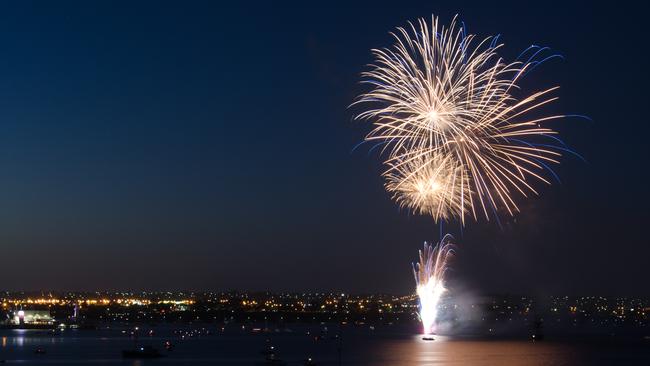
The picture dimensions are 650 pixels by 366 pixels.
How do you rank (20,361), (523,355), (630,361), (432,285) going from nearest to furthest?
(432,285), (20,361), (630,361), (523,355)

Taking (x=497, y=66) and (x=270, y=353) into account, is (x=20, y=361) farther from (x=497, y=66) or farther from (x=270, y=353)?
(x=497, y=66)

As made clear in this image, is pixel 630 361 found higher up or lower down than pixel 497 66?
lower down

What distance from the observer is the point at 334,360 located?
104875 millimetres

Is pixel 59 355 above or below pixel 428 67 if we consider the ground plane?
below

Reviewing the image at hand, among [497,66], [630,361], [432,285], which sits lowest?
[630,361]

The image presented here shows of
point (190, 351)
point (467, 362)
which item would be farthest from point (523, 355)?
point (190, 351)

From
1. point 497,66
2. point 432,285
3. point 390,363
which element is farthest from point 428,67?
point 390,363

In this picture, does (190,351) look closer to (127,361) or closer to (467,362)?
(127,361)

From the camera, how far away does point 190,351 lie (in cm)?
12712

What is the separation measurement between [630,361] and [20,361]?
70.1 meters

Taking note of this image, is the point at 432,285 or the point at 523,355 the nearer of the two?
the point at 432,285

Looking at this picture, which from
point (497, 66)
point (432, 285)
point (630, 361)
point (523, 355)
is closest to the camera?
point (497, 66)

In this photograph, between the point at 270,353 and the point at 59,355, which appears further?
the point at 59,355

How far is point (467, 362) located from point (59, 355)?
5002 centimetres
